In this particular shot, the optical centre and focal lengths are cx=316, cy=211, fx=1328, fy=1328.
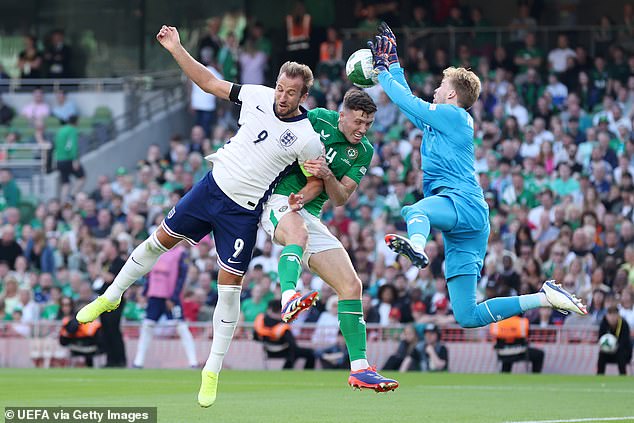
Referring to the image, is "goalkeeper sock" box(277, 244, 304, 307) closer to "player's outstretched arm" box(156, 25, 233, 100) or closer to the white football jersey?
the white football jersey

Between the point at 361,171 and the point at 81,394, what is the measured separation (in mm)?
4611

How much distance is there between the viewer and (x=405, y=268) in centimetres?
2059

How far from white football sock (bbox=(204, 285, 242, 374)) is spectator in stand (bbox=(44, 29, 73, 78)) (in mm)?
19046

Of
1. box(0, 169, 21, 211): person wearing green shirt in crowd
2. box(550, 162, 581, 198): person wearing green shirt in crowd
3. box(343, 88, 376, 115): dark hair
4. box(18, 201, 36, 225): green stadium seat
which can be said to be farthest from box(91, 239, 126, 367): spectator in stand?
box(343, 88, 376, 115): dark hair

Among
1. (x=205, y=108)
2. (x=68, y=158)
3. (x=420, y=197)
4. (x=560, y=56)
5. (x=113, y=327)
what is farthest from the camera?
(x=205, y=108)

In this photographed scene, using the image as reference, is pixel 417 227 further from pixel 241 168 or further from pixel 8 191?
pixel 8 191

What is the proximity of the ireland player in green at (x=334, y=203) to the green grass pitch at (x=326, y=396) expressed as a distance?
0.90 m

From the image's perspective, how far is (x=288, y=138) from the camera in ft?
35.3

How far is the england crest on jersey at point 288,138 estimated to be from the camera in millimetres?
10766

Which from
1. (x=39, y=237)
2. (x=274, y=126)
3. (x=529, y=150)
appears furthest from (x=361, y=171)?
(x=39, y=237)

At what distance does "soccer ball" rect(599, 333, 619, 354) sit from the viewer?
58.8 feet

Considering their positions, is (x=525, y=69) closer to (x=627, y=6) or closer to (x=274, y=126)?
(x=627, y=6)

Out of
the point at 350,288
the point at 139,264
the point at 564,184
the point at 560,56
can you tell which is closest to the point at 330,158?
the point at 350,288

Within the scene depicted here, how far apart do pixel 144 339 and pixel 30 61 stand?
12135 mm
